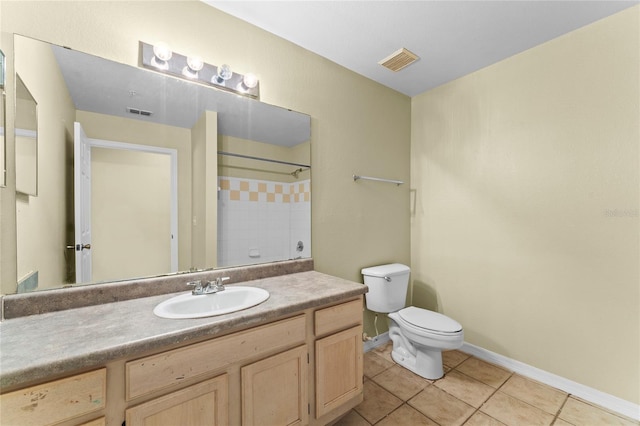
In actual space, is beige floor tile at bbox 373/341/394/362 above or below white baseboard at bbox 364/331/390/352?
below

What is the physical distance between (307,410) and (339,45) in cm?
226

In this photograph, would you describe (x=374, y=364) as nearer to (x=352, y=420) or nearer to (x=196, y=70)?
(x=352, y=420)

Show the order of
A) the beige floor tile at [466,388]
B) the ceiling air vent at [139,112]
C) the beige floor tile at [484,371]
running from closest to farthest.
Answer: the ceiling air vent at [139,112], the beige floor tile at [466,388], the beige floor tile at [484,371]

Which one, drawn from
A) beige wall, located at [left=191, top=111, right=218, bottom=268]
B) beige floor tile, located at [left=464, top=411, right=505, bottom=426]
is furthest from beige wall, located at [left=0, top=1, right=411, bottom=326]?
beige floor tile, located at [left=464, top=411, right=505, bottom=426]

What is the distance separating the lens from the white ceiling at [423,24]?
4.94 ft

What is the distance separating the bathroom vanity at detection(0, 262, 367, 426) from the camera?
73 cm

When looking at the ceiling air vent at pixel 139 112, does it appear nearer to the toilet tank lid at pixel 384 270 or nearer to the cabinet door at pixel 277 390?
the cabinet door at pixel 277 390

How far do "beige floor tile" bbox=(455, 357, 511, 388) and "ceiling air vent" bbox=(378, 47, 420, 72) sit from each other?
244cm

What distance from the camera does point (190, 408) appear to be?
92 centimetres

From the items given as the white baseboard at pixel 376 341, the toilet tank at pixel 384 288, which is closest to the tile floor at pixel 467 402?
the white baseboard at pixel 376 341

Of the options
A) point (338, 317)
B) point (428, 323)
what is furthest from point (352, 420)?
point (428, 323)

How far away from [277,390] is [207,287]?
0.60 metres

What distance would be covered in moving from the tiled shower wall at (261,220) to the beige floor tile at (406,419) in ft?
3.63

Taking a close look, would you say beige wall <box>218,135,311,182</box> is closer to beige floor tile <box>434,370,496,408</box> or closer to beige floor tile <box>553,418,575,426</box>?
beige floor tile <box>434,370,496,408</box>
